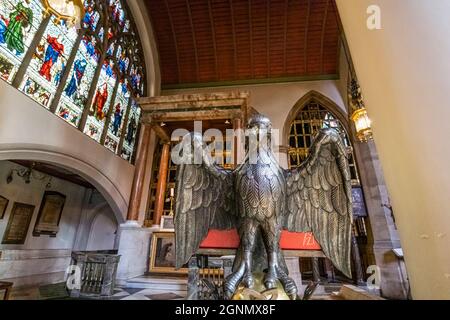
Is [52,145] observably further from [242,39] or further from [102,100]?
[242,39]

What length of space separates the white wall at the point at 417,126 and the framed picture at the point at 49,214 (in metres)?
7.53

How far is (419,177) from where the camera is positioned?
0.55 metres

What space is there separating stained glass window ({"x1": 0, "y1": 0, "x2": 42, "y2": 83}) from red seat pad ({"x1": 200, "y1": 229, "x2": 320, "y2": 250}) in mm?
3778

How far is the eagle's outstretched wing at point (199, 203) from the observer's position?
3.47 feet

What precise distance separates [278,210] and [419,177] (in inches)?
21.9

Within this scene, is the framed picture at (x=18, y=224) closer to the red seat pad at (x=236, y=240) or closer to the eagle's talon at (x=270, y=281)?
the red seat pad at (x=236, y=240)

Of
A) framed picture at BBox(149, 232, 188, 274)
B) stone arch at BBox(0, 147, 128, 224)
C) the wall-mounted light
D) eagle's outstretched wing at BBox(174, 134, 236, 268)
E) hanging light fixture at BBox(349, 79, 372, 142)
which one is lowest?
framed picture at BBox(149, 232, 188, 274)

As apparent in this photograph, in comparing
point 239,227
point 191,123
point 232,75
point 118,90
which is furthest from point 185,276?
point 232,75

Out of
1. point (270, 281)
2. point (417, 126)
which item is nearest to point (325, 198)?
point (270, 281)

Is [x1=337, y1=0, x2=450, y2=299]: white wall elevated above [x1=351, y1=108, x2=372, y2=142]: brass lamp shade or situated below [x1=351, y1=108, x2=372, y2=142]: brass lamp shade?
below

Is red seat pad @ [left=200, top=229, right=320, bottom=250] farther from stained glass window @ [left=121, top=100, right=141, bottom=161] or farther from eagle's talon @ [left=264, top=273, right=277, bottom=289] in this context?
stained glass window @ [left=121, top=100, right=141, bottom=161]

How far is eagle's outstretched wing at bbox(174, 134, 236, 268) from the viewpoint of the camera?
41.6 inches

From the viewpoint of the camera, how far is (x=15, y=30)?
10.6 ft

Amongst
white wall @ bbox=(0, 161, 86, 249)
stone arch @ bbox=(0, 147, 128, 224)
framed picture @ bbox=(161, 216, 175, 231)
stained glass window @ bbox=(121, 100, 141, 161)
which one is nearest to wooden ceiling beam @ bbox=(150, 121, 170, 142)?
stained glass window @ bbox=(121, 100, 141, 161)
